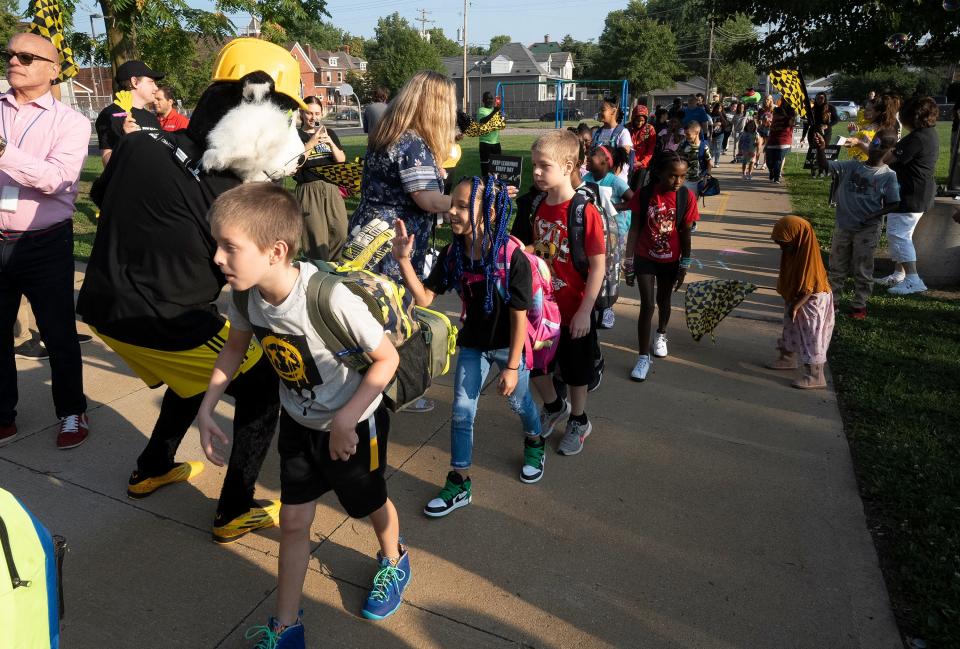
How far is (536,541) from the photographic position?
297 cm

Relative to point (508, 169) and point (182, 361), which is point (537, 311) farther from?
point (182, 361)

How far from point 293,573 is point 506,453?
167 cm

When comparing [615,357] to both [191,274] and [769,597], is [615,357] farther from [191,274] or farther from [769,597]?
[191,274]

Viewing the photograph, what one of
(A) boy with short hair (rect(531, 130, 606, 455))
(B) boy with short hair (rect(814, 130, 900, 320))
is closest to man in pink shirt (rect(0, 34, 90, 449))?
(A) boy with short hair (rect(531, 130, 606, 455))

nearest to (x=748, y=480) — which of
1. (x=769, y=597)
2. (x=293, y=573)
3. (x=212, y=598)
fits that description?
(x=769, y=597)

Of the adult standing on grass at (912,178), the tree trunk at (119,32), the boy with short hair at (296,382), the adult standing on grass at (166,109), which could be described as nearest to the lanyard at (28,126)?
the boy with short hair at (296,382)

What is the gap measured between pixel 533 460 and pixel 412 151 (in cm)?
166

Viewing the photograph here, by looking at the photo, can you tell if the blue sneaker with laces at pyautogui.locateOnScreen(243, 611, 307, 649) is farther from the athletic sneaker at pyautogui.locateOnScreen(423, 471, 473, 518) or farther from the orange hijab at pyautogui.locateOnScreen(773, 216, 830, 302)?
the orange hijab at pyautogui.locateOnScreen(773, 216, 830, 302)

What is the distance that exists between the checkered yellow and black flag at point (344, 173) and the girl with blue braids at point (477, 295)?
1.17 metres

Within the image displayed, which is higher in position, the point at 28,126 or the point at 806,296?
the point at 28,126

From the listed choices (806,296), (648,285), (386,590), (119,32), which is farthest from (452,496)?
(119,32)

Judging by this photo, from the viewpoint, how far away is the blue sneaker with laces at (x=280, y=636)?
7.35 ft

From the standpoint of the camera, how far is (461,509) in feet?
10.5

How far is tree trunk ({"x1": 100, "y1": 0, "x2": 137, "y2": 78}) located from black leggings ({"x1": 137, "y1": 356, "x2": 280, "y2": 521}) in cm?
1129
